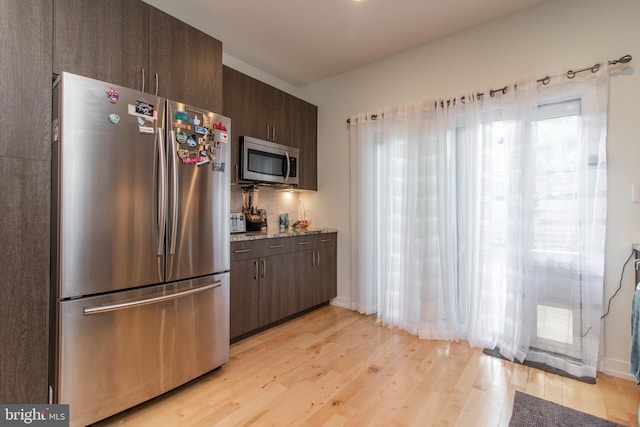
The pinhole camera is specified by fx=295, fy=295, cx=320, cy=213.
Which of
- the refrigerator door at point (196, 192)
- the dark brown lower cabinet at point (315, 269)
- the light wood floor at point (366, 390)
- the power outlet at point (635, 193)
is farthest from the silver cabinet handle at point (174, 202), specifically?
the power outlet at point (635, 193)

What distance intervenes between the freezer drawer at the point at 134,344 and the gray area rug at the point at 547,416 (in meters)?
1.91

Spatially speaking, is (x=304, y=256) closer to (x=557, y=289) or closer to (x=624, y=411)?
(x=557, y=289)

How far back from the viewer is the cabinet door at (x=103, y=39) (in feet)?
5.14

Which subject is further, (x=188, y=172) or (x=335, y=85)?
(x=335, y=85)

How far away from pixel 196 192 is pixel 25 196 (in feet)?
2.66

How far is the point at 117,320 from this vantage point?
5.27ft

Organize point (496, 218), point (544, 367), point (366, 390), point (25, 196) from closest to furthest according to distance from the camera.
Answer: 1. point (25, 196)
2. point (366, 390)
3. point (544, 367)
4. point (496, 218)

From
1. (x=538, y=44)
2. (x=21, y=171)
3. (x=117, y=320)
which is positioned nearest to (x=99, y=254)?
(x=117, y=320)

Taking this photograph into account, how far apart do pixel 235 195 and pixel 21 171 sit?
1.82m

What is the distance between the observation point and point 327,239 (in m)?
3.52

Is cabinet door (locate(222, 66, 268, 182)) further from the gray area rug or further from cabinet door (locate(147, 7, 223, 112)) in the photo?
the gray area rug

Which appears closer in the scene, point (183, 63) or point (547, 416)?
point (547, 416)

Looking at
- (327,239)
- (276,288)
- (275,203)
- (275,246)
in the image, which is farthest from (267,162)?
(276,288)

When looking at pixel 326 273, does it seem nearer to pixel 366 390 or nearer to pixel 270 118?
pixel 366 390
